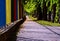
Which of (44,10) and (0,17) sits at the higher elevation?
(0,17)

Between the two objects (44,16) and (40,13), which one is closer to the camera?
(44,16)

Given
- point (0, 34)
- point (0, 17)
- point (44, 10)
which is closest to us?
point (0, 34)

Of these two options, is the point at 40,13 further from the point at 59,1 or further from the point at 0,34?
the point at 0,34

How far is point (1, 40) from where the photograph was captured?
6004 millimetres

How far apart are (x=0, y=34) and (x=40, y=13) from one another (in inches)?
1715

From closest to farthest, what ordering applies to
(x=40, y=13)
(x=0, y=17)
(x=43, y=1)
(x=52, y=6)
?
(x=0, y=17)
(x=52, y=6)
(x=43, y=1)
(x=40, y=13)

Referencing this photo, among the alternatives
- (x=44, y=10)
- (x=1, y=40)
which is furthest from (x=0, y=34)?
(x=44, y=10)

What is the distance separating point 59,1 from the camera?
32250mm

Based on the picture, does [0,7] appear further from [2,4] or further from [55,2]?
[55,2]

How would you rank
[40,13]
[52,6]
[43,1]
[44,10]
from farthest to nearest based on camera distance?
1. [40,13]
2. [44,10]
3. [43,1]
4. [52,6]

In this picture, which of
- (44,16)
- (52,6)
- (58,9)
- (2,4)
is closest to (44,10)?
(44,16)

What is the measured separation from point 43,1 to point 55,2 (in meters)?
7.55

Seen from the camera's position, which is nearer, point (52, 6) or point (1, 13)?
point (1, 13)

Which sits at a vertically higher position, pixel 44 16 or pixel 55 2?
pixel 55 2
